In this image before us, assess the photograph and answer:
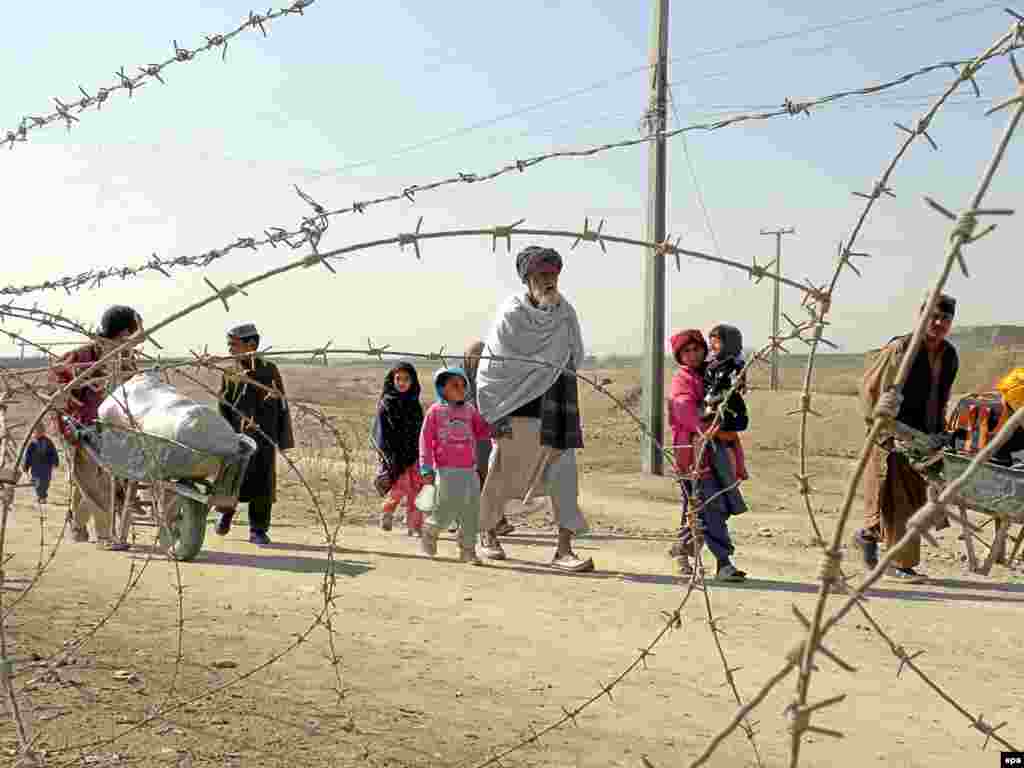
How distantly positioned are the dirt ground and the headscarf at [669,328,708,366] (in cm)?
136

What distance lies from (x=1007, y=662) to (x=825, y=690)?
1.25 m

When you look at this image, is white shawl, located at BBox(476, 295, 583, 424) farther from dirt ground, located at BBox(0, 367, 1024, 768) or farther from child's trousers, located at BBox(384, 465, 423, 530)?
child's trousers, located at BBox(384, 465, 423, 530)

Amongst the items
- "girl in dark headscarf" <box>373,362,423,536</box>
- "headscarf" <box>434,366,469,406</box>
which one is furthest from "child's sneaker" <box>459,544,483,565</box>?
"girl in dark headscarf" <box>373,362,423,536</box>

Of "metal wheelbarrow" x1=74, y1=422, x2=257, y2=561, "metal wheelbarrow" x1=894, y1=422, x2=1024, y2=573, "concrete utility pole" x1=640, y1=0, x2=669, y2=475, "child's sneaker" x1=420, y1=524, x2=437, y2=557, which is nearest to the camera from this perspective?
"metal wheelbarrow" x1=894, y1=422, x2=1024, y2=573

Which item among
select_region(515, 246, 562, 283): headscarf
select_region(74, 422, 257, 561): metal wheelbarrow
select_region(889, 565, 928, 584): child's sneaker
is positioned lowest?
select_region(889, 565, 928, 584): child's sneaker

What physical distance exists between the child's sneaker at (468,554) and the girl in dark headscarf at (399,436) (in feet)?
6.45

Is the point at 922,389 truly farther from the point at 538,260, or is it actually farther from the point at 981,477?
the point at 538,260

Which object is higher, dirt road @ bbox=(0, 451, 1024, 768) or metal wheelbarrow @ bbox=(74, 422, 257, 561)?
metal wheelbarrow @ bbox=(74, 422, 257, 561)

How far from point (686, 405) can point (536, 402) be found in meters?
0.96

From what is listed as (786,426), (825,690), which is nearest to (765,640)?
(825,690)

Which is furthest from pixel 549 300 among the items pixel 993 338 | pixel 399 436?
pixel 993 338

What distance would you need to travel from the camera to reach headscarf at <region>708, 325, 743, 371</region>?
745 cm

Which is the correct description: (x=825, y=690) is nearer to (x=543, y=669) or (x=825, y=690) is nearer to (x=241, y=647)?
(x=543, y=669)

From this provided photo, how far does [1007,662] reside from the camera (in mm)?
5219
